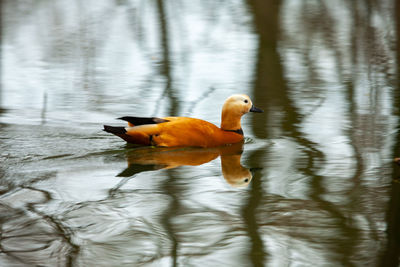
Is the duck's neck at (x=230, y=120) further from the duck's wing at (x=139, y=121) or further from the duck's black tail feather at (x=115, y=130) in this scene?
the duck's black tail feather at (x=115, y=130)

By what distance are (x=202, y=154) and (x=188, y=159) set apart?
22cm

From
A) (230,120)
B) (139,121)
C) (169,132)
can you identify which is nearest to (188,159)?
(169,132)

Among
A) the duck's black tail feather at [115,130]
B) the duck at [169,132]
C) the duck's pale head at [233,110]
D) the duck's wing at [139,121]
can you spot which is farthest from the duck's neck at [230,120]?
the duck's black tail feather at [115,130]

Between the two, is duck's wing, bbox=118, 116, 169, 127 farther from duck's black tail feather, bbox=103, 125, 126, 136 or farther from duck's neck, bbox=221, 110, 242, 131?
duck's neck, bbox=221, 110, 242, 131

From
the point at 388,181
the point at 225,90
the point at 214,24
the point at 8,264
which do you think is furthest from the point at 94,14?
the point at 8,264

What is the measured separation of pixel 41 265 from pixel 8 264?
0.19 m

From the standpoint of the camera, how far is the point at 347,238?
170 inches

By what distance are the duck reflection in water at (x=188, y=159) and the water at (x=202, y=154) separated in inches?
0.7

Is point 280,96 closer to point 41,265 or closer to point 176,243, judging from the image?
point 176,243

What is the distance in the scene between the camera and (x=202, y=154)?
6.28m

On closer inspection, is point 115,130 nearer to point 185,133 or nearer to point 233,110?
point 185,133

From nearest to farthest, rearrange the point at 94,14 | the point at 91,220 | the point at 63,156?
the point at 91,220, the point at 63,156, the point at 94,14

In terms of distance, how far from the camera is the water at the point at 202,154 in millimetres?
4219

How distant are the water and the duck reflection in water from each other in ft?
0.06
